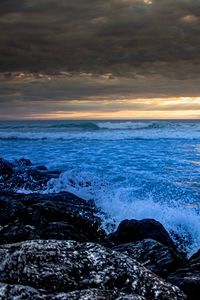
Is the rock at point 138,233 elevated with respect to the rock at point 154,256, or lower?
lower

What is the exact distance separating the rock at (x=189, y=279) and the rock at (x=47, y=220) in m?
2.05

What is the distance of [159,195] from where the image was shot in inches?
490

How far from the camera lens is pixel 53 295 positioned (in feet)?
10.2

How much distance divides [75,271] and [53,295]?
1.51 ft

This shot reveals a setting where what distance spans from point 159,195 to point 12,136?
3828 centimetres

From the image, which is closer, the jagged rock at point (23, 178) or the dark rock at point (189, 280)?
the dark rock at point (189, 280)

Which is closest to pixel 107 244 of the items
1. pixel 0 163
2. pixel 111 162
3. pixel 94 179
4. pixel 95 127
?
pixel 94 179

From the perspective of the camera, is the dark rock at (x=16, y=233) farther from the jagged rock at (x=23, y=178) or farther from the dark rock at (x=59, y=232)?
the jagged rock at (x=23, y=178)

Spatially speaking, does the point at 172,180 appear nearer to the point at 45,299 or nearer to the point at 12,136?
the point at 45,299

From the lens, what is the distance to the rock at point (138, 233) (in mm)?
7281

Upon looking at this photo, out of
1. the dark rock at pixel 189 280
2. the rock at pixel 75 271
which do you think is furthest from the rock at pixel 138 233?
the rock at pixel 75 271

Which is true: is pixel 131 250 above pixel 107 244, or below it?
above

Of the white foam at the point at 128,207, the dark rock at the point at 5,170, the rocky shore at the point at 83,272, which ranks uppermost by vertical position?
the rocky shore at the point at 83,272

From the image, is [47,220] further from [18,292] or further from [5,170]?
[5,170]
